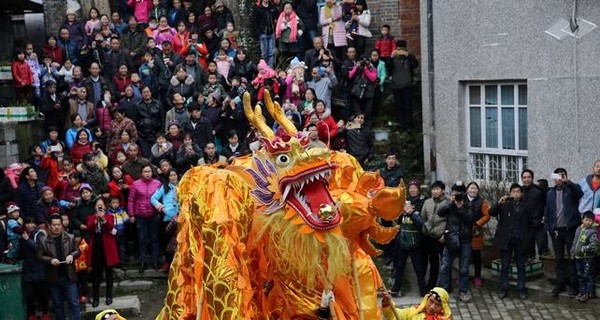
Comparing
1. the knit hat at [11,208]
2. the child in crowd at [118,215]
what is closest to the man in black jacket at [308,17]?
the child in crowd at [118,215]

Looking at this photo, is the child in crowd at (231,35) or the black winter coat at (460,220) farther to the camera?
the child in crowd at (231,35)

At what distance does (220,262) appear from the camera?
7496 mm

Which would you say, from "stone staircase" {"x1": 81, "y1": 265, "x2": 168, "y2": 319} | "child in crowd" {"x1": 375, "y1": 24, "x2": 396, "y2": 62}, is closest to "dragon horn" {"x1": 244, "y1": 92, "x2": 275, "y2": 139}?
"stone staircase" {"x1": 81, "y1": 265, "x2": 168, "y2": 319}

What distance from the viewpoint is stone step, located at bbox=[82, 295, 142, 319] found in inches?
542

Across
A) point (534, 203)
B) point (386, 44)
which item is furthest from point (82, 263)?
point (386, 44)

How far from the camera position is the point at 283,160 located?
26.0 feet

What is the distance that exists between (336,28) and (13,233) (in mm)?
7706

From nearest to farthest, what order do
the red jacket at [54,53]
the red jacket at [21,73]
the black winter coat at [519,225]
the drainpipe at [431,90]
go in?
the black winter coat at [519,225], the red jacket at [21,73], the drainpipe at [431,90], the red jacket at [54,53]

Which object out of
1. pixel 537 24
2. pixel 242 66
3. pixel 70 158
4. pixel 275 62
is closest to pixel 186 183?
pixel 70 158

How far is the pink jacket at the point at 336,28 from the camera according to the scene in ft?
61.0

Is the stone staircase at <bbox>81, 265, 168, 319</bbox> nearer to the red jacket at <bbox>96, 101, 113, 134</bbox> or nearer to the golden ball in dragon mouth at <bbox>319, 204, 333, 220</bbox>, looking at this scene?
the red jacket at <bbox>96, 101, 113, 134</bbox>

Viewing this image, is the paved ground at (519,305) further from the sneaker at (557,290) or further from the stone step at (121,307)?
the stone step at (121,307)

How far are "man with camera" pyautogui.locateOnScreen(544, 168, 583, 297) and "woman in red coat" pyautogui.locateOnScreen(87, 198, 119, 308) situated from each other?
5780 millimetres

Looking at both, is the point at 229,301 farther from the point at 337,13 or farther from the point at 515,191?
the point at 337,13
